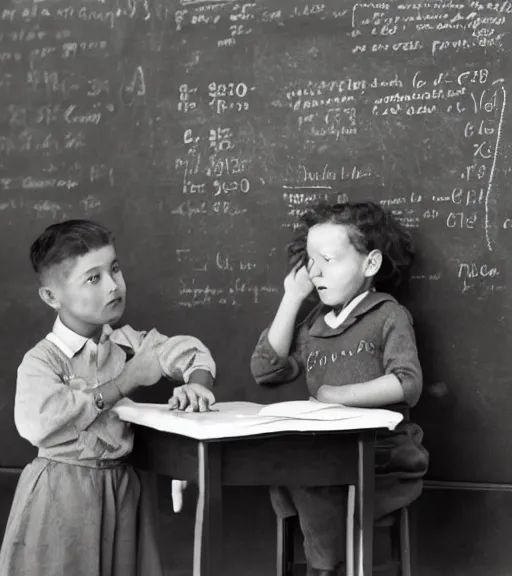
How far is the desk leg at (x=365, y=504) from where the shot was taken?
8.46 feet

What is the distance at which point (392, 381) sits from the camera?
2.88 meters

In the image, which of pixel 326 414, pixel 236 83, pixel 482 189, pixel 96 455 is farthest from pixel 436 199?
pixel 96 455

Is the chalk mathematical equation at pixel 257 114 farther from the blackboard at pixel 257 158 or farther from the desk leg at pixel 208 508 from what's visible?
the desk leg at pixel 208 508

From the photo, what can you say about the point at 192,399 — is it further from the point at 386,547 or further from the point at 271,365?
the point at 386,547

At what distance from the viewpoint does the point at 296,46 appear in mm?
3627

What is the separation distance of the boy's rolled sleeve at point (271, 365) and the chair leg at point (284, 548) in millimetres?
450

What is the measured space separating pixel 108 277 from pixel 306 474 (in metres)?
0.85

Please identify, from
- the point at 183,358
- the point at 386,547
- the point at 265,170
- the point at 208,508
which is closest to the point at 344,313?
the point at 183,358

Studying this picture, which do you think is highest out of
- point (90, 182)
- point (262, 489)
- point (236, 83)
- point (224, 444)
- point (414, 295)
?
point (236, 83)

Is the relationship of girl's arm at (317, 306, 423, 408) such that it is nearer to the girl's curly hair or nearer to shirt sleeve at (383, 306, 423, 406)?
shirt sleeve at (383, 306, 423, 406)

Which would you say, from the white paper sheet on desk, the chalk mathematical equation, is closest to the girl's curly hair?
the chalk mathematical equation

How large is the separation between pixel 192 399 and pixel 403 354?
2.14 ft

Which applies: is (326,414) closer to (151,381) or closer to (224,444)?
(224,444)

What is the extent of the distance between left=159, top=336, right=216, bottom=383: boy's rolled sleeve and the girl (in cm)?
31
